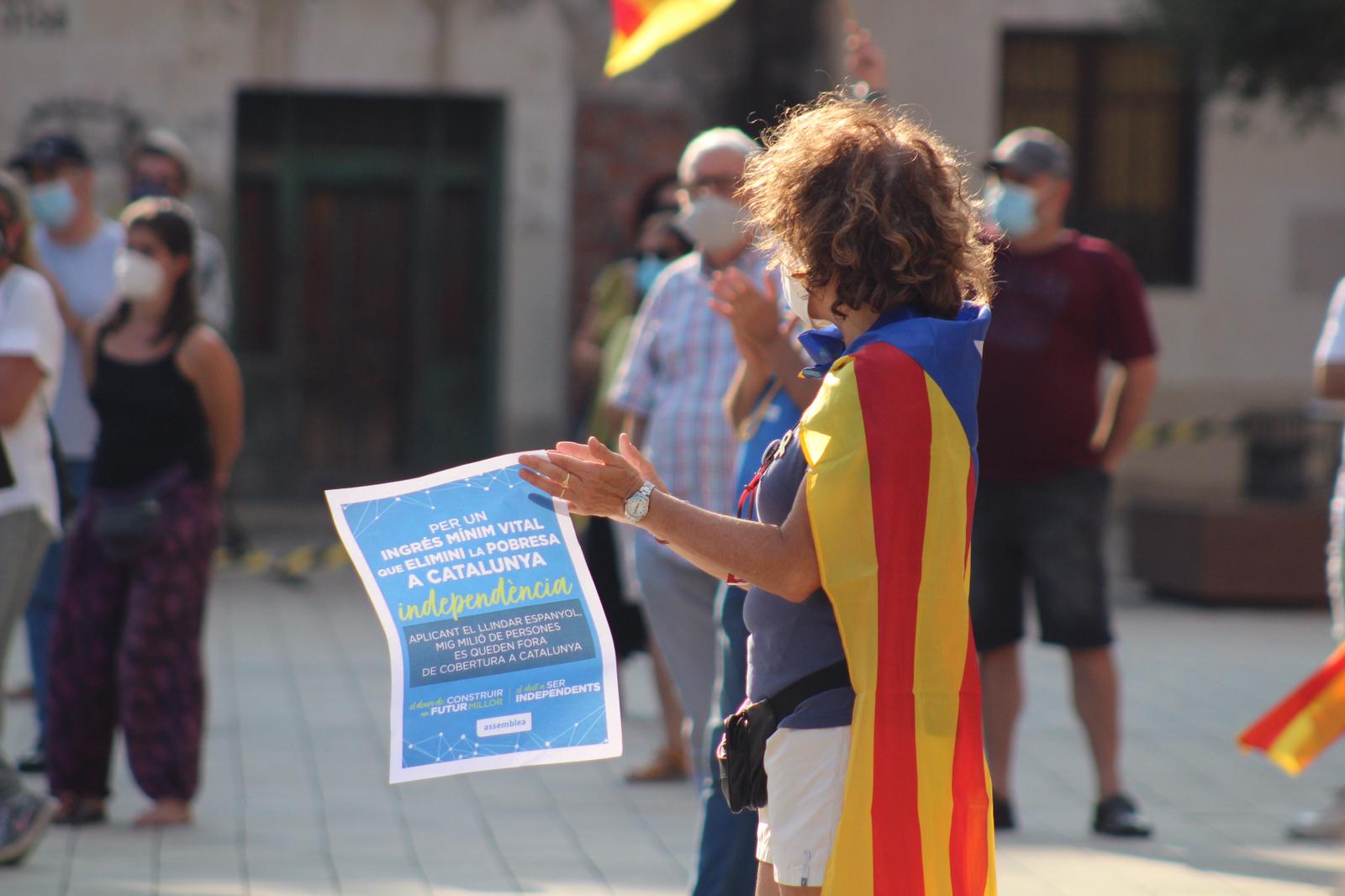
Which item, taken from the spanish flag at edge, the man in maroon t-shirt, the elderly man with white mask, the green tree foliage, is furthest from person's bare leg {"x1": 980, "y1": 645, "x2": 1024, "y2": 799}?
the green tree foliage

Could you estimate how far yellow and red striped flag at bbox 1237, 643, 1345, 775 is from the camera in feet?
13.8

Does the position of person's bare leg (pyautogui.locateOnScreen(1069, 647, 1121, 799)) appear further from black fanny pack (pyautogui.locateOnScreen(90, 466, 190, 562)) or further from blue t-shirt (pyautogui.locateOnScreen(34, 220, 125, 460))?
blue t-shirt (pyautogui.locateOnScreen(34, 220, 125, 460))

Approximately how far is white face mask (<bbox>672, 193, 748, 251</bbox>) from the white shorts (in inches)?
96.3

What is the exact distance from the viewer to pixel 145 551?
228 inches

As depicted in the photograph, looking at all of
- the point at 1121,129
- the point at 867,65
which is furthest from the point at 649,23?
the point at 1121,129

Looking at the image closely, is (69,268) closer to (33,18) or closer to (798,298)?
(798,298)

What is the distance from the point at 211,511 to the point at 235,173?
8.50m

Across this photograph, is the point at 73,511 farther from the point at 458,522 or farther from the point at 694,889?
the point at 458,522

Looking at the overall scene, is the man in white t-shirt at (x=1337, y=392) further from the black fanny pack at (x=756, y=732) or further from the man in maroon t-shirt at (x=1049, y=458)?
the black fanny pack at (x=756, y=732)

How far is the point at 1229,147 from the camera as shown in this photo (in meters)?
15.0

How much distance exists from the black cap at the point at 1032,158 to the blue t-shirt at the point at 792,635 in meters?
3.40

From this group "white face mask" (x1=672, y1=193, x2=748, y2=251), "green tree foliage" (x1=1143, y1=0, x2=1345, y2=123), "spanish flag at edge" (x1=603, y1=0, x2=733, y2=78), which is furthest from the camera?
"green tree foliage" (x1=1143, y1=0, x2=1345, y2=123)

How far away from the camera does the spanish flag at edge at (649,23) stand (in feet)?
15.5

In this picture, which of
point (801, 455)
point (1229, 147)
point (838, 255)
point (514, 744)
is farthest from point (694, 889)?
point (1229, 147)
